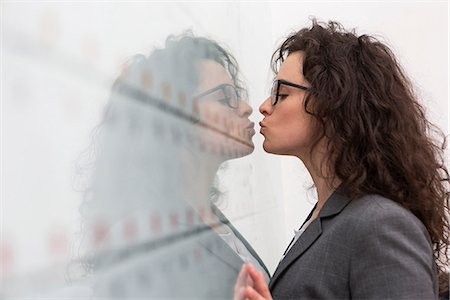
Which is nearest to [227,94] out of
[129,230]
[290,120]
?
[290,120]

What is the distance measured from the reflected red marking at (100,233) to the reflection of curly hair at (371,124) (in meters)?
0.49

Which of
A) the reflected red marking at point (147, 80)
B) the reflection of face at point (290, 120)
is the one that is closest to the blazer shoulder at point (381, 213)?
the reflection of face at point (290, 120)

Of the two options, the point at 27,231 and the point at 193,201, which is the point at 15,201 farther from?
A: the point at 193,201

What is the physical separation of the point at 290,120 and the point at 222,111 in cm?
13

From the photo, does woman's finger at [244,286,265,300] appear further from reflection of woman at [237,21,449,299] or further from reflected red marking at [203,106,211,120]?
reflected red marking at [203,106,211,120]

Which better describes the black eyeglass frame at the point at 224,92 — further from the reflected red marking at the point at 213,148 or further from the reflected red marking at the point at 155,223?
the reflected red marking at the point at 155,223

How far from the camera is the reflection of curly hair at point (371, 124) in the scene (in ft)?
2.92

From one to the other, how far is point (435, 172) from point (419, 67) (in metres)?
0.92

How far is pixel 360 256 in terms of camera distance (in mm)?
784

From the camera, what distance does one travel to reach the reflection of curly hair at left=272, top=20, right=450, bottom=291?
2.92 ft

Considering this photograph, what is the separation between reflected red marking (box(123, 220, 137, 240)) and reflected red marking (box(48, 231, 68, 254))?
0.36ft

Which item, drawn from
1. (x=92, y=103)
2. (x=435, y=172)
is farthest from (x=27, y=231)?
(x=435, y=172)

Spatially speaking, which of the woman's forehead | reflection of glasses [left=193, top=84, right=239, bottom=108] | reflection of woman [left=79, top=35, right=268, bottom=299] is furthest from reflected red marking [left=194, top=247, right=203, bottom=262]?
the woman's forehead

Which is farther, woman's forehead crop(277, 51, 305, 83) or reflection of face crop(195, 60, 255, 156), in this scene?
woman's forehead crop(277, 51, 305, 83)
